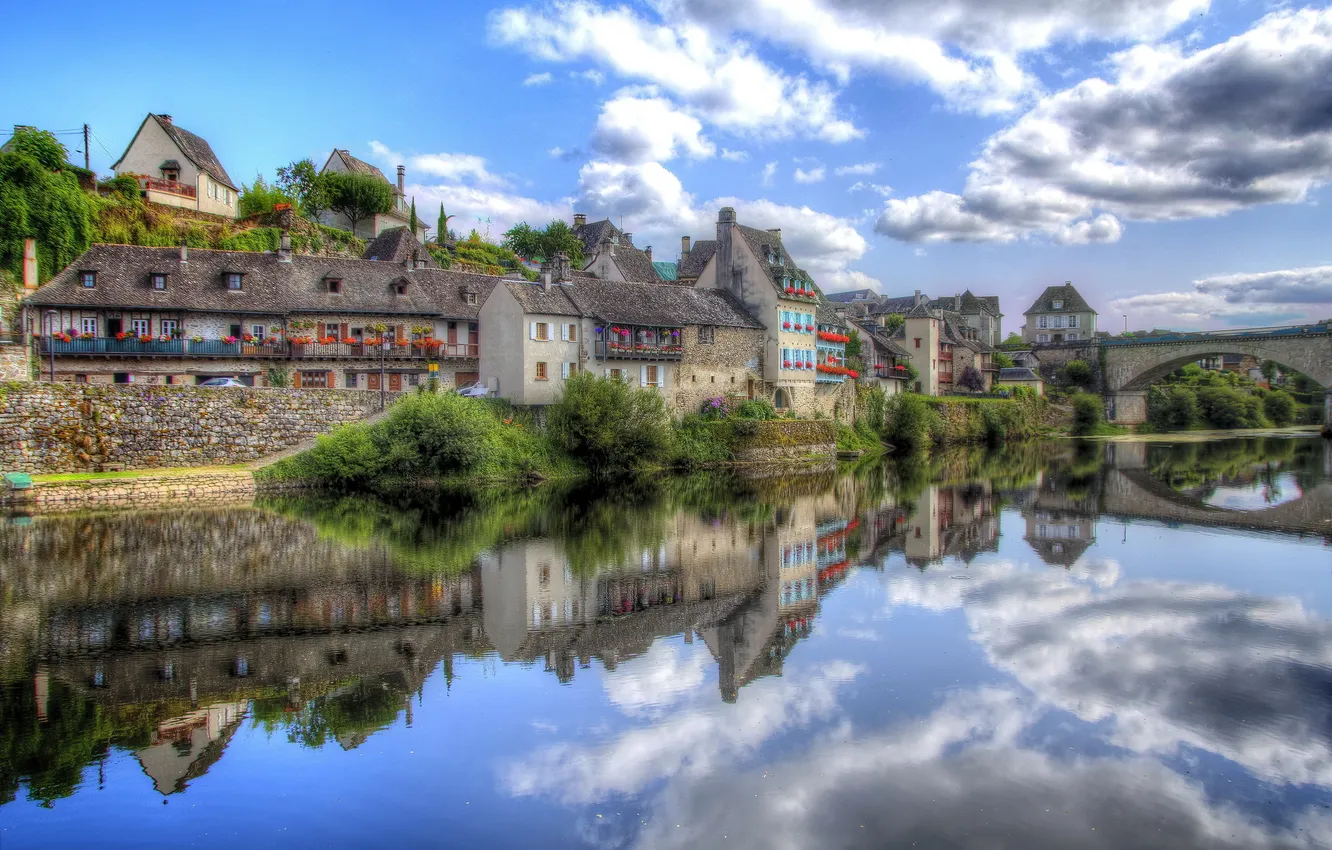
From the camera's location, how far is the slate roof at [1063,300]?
113 meters

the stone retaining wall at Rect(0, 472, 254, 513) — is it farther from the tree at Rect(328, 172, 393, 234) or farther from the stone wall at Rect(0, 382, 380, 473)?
the tree at Rect(328, 172, 393, 234)

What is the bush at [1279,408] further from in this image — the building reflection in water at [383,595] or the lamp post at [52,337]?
the lamp post at [52,337]

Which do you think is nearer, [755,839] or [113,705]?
[755,839]

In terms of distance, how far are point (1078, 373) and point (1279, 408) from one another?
2783 centimetres

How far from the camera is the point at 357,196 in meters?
64.8

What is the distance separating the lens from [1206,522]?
100ft

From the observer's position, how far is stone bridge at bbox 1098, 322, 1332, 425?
68.2 m

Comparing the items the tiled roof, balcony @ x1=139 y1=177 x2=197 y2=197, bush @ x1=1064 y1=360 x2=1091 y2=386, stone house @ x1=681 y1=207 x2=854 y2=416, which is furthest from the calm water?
bush @ x1=1064 y1=360 x2=1091 y2=386

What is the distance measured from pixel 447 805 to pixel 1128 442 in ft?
247

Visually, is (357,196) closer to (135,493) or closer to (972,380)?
(135,493)

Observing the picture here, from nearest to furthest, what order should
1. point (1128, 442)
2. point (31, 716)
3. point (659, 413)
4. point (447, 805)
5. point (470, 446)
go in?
1. point (447, 805)
2. point (31, 716)
3. point (470, 446)
4. point (659, 413)
5. point (1128, 442)

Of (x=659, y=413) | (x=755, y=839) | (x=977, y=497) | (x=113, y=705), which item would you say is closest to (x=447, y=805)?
(x=755, y=839)

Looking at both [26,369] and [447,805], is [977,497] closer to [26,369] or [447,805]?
[447,805]

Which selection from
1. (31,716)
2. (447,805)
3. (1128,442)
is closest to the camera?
(447,805)
